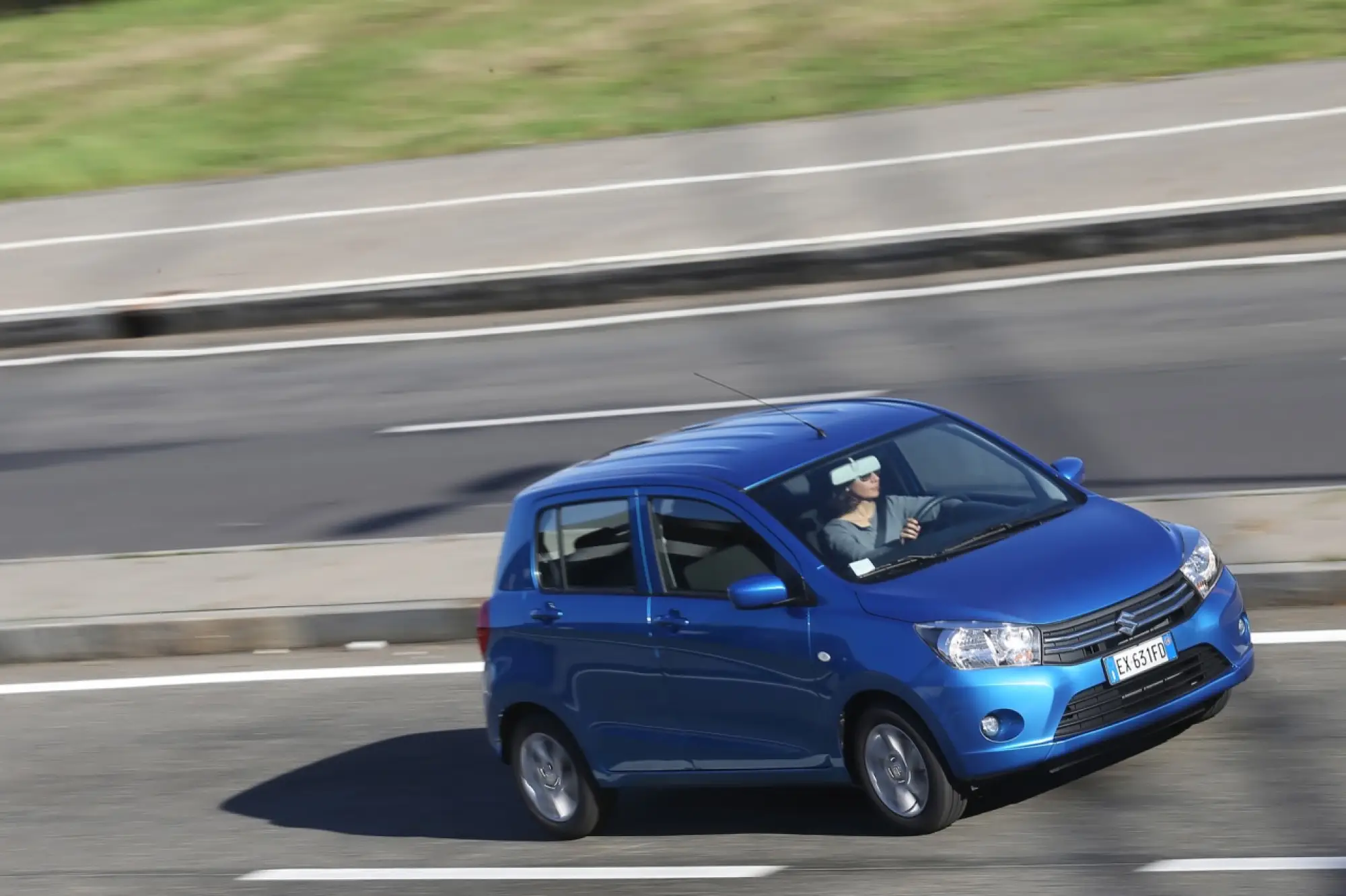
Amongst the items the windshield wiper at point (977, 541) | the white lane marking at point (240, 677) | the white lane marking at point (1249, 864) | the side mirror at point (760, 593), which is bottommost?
the white lane marking at point (240, 677)

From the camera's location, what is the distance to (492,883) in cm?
800

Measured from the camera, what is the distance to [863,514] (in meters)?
7.65

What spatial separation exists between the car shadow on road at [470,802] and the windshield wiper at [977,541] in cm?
91

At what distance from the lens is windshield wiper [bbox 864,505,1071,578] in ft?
24.4

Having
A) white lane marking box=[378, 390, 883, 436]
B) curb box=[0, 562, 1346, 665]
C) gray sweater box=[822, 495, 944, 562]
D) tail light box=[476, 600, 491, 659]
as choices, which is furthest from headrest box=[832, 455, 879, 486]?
white lane marking box=[378, 390, 883, 436]

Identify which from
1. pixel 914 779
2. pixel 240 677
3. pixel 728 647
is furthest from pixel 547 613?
pixel 240 677

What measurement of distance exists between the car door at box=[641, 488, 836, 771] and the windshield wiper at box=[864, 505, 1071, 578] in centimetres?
36

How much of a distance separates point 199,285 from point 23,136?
30.9 feet

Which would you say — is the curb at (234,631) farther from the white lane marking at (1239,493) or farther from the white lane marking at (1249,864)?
the white lane marking at (1249,864)

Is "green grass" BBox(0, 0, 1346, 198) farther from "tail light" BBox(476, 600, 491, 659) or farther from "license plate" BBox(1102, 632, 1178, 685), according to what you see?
"license plate" BBox(1102, 632, 1178, 685)


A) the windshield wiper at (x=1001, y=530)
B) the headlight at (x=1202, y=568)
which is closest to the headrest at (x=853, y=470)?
the windshield wiper at (x=1001, y=530)

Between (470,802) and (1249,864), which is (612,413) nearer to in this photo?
(470,802)

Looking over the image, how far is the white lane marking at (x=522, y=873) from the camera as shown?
→ 7.54 metres

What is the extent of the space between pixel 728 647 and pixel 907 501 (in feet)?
2.92
